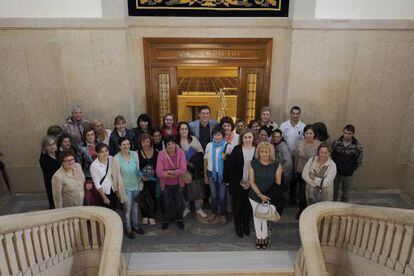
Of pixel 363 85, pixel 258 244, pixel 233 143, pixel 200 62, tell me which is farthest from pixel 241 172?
pixel 363 85

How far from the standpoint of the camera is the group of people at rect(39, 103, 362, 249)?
477cm

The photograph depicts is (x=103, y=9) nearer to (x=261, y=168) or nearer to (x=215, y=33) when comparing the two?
(x=215, y=33)

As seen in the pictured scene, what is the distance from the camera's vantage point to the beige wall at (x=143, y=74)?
6.22 m

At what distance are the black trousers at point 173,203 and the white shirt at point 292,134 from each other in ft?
6.88

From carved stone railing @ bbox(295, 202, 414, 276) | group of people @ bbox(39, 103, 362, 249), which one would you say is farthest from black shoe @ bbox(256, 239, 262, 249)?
carved stone railing @ bbox(295, 202, 414, 276)

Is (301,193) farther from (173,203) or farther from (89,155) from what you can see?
(89,155)

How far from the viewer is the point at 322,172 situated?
16.1 ft

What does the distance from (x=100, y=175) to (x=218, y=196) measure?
6.21 feet

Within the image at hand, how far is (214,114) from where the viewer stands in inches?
504

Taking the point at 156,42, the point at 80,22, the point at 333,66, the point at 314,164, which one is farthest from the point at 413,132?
the point at 80,22

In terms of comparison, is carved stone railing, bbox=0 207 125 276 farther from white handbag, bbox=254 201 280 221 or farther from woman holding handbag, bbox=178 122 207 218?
white handbag, bbox=254 201 280 221

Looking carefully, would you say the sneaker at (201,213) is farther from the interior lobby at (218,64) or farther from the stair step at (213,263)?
the stair step at (213,263)

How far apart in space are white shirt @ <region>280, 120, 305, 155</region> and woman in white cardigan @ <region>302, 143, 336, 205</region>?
1.03 meters

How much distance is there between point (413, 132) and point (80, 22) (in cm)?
659
